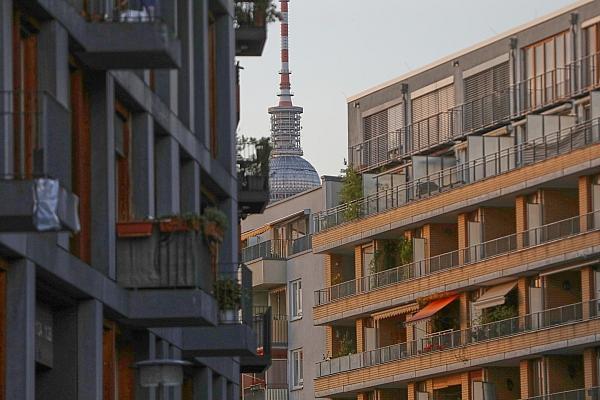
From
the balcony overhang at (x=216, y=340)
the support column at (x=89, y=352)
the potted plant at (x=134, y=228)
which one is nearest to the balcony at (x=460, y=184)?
the balcony overhang at (x=216, y=340)

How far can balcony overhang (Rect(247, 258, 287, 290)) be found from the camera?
9431 cm

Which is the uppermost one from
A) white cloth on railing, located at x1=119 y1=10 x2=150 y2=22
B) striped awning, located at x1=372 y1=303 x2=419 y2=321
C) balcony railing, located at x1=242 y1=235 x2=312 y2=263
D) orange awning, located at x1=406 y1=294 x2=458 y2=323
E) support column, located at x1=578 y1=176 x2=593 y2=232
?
balcony railing, located at x1=242 y1=235 x2=312 y2=263

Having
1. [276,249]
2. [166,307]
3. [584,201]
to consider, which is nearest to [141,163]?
[166,307]

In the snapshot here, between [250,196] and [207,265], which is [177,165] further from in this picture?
[250,196]

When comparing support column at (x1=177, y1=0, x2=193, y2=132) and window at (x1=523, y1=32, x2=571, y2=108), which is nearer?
support column at (x1=177, y1=0, x2=193, y2=132)

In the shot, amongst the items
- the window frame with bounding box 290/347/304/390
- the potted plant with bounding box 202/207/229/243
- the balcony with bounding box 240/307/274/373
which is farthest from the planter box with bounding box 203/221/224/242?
the window frame with bounding box 290/347/304/390

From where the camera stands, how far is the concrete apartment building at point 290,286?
91438 mm

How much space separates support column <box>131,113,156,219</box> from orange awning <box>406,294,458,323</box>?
46357mm

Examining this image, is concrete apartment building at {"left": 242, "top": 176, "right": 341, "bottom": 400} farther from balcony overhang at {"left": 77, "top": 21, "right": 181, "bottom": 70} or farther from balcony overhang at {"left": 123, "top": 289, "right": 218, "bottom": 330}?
balcony overhang at {"left": 77, "top": 21, "right": 181, "bottom": 70}

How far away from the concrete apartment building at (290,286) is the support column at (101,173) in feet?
201

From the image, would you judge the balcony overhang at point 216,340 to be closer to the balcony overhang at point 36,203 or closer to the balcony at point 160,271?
the balcony at point 160,271

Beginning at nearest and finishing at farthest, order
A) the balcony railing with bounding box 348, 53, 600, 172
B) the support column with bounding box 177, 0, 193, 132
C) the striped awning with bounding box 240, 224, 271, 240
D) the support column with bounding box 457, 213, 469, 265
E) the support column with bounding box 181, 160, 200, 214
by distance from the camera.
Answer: the support column with bounding box 177, 0, 193, 132 < the support column with bounding box 181, 160, 200, 214 < the balcony railing with bounding box 348, 53, 600, 172 < the support column with bounding box 457, 213, 469, 265 < the striped awning with bounding box 240, 224, 271, 240

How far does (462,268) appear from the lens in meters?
76.4

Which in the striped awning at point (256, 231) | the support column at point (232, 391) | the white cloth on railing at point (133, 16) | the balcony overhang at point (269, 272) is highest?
the striped awning at point (256, 231)
